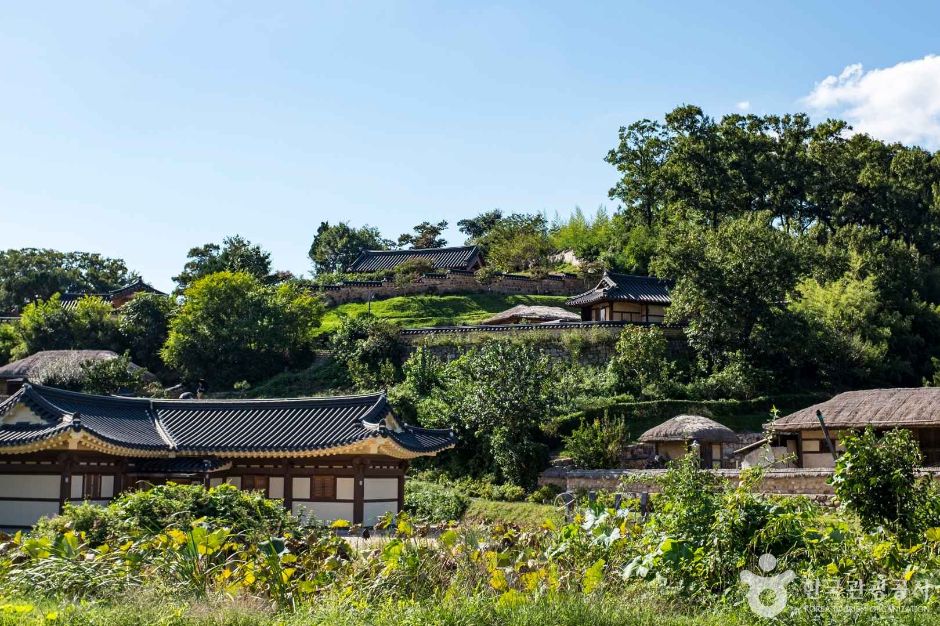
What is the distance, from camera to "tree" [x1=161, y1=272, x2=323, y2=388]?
47.9 m

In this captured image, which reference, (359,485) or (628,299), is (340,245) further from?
(359,485)

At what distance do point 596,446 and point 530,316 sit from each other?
17115 mm

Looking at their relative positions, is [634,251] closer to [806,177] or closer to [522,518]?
[806,177]

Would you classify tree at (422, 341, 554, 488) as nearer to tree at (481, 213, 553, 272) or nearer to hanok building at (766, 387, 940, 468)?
hanok building at (766, 387, 940, 468)

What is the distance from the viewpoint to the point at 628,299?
47094 mm

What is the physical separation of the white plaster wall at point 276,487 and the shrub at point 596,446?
35.1 feet

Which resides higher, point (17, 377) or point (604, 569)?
point (17, 377)

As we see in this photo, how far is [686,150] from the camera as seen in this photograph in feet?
172

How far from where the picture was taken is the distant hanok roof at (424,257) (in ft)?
214

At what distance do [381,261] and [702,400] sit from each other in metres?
35.1

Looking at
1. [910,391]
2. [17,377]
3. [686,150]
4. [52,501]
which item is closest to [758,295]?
[910,391]

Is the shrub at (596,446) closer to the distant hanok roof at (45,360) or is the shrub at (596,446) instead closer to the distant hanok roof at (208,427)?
the distant hanok roof at (208,427)

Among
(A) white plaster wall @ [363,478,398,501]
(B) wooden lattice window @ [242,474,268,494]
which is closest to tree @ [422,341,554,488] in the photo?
(A) white plaster wall @ [363,478,398,501]

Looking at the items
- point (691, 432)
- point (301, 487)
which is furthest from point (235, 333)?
point (691, 432)
